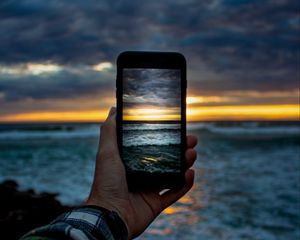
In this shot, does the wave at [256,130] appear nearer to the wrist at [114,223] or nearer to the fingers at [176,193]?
the fingers at [176,193]

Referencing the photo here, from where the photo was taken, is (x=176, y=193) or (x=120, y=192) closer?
(x=120, y=192)

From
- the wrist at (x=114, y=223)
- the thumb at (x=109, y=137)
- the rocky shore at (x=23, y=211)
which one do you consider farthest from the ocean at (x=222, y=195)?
the wrist at (x=114, y=223)

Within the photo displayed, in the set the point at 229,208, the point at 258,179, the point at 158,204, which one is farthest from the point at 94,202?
the point at 258,179

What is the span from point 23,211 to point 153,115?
4.71 m

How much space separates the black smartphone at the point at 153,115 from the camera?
7.25 ft

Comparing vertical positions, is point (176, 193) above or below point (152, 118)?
below

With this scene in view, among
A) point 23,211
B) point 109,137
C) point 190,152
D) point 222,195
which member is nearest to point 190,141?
point 190,152

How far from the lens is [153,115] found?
2.38 m

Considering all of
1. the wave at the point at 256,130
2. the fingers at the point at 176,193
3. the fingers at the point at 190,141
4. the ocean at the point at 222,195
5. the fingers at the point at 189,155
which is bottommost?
the wave at the point at 256,130

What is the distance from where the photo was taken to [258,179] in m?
9.51

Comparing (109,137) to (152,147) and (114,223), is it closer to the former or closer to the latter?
(152,147)

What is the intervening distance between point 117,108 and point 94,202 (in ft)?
2.00

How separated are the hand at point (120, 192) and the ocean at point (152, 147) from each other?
8cm

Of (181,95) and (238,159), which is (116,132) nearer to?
(181,95)
